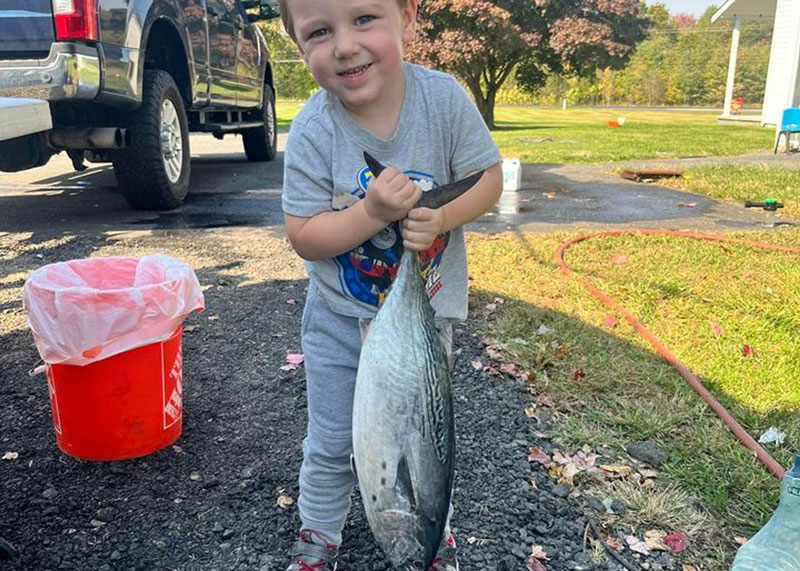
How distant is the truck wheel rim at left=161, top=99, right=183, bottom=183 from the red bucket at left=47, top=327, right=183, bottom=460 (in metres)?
3.65

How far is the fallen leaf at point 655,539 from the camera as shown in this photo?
2014mm

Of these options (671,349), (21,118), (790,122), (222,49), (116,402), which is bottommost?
(671,349)

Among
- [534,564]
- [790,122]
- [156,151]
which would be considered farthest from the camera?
[790,122]

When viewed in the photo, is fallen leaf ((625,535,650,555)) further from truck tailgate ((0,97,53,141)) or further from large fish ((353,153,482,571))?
truck tailgate ((0,97,53,141))

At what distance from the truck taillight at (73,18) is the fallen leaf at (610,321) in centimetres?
362

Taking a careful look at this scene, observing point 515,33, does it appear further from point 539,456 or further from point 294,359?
point 539,456

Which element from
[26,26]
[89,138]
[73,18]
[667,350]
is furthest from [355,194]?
[89,138]

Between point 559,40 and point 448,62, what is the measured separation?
3.58m

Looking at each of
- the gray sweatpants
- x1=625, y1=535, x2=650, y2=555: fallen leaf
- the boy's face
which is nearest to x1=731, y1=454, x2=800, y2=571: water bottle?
x1=625, y1=535, x2=650, y2=555: fallen leaf

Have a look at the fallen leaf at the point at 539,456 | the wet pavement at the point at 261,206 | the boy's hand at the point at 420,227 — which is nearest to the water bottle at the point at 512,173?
the wet pavement at the point at 261,206

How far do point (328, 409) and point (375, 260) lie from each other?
1.36ft

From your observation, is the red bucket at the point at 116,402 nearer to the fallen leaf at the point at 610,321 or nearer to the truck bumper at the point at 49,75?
the fallen leaf at the point at 610,321

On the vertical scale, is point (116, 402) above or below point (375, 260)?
below

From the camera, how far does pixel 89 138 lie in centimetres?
505
